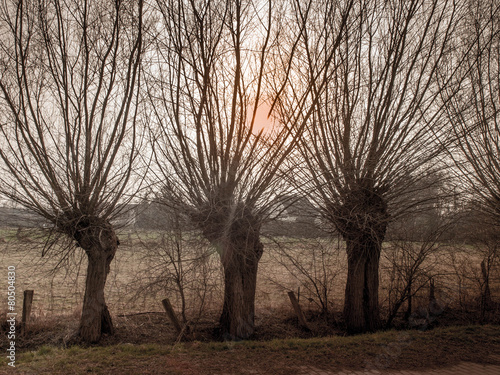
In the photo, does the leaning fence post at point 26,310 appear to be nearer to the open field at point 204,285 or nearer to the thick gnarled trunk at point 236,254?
the open field at point 204,285

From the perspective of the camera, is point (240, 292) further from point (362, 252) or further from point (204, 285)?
point (362, 252)

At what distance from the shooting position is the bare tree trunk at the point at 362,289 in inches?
383

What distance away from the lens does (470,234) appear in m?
12.3

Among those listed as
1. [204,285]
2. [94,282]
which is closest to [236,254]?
[204,285]

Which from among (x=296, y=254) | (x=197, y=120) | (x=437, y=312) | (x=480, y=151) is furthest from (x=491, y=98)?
(x=197, y=120)

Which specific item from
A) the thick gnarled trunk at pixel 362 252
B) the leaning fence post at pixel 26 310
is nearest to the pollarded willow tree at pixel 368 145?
the thick gnarled trunk at pixel 362 252

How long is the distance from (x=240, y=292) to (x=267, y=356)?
1.93 meters

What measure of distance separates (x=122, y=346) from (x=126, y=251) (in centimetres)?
286

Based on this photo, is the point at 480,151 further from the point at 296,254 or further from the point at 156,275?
the point at 156,275

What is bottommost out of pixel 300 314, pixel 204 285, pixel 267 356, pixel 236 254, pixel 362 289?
pixel 267 356

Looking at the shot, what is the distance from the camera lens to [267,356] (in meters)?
7.08

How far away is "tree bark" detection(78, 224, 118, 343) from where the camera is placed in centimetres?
828

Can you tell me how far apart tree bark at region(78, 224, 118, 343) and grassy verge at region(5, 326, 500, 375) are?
92cm

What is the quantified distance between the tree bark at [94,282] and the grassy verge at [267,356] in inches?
36.1
